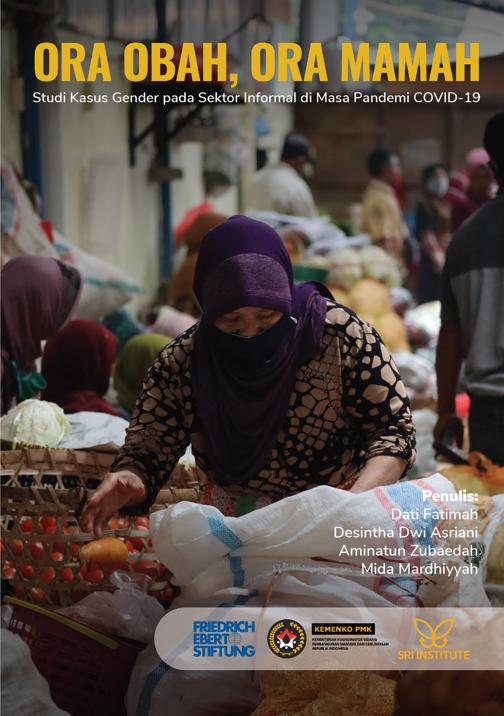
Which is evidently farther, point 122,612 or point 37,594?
point 37,594

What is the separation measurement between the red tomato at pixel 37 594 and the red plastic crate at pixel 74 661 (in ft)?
0.71

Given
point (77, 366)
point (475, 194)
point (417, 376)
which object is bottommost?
point (417, 376)

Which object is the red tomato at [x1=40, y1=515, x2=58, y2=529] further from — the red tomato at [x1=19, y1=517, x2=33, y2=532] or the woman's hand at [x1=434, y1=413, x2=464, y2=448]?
the woman's hand at [x1=434, y1=413, x2=464, y2=448]

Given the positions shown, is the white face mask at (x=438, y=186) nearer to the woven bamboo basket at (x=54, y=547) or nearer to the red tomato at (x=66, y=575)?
the woven bamboo basket at (x=54, y=547)

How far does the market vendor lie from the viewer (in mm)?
1996

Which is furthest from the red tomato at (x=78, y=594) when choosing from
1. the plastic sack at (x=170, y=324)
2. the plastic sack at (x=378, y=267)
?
the plastic sack at (x=378, y=267)

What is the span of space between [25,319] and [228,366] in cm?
129

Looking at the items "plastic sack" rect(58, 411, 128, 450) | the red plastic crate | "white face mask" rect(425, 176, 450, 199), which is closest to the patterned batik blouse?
the red plastic crate

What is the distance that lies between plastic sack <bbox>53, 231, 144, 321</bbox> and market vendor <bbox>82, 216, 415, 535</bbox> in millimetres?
1892

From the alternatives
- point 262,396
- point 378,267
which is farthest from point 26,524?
point 378,267

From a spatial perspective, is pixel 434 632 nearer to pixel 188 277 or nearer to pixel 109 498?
pixel 109 498

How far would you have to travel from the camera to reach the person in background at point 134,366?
140 inches

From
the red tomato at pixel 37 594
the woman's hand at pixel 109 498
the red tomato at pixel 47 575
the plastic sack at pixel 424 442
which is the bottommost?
the plastic sack at pixel 424 442

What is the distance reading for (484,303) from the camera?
2992 mm
